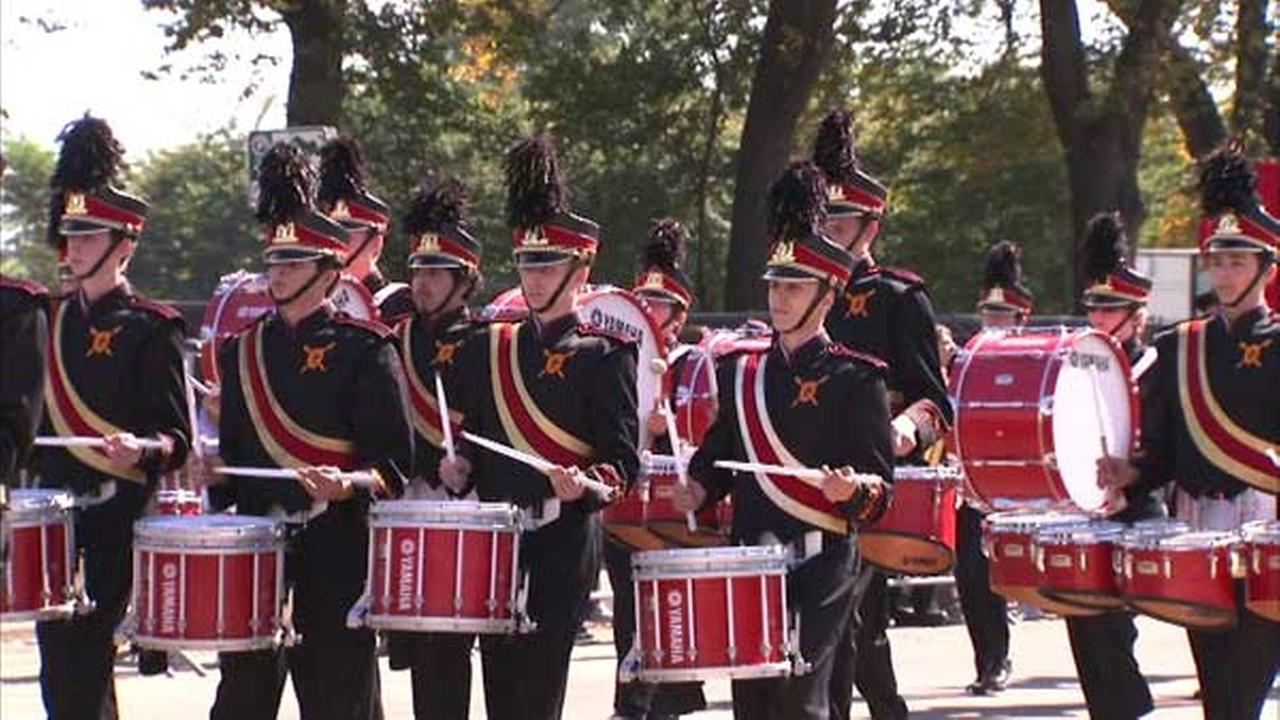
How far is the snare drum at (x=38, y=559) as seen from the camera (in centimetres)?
891

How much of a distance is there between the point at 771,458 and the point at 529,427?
32.6 inches

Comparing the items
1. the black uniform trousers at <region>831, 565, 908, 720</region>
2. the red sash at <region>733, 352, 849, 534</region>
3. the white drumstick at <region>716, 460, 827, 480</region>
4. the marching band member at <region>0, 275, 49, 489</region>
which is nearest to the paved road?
the black uniform trousers at <region>831, 565, 908, 720</region>

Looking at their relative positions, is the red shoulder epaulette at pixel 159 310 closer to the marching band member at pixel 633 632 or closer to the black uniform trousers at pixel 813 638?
the black uniform trousers at pixel 813 638

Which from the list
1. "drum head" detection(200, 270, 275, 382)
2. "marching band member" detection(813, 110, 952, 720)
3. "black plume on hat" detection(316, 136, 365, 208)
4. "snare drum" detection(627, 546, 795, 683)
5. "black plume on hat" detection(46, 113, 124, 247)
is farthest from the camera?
"drum head" detection(200, 270, 275, 382)

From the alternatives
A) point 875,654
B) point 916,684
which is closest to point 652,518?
point 875,654

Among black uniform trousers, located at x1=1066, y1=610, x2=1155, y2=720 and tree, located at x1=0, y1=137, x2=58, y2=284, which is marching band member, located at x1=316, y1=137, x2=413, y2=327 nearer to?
black uniform trousers, located at x1=1066, y1=610, x2=1155, y2=720

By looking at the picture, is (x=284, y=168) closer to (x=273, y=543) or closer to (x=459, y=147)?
(x=273, y=543)

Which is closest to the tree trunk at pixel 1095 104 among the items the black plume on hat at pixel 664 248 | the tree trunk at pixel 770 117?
the tree trunk at pixel 770 117

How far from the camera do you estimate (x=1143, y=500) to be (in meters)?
10.4

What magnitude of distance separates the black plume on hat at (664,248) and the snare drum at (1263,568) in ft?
17.1

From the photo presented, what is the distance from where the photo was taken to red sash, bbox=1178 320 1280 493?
9633mm

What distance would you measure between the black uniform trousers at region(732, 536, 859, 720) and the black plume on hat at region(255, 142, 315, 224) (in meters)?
2.06

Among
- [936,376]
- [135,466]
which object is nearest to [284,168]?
[135,466]

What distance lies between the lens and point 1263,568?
30.2ft
